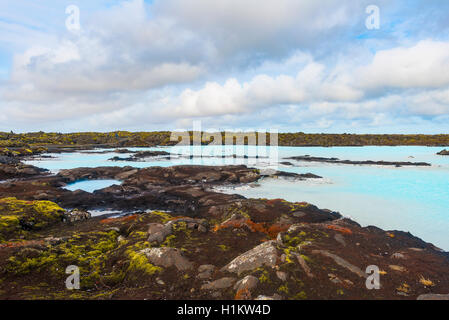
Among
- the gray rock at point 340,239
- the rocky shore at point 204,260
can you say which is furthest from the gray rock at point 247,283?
the gray rock at point 340,239

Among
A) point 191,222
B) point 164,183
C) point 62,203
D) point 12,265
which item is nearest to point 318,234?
point 191,222

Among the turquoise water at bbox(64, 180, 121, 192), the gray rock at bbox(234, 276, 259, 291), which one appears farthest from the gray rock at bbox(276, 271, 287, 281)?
the turquoise water at bbox(64, 180, 121, 192)

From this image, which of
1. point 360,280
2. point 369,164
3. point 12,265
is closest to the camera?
point 360,280

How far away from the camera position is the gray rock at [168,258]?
907cm

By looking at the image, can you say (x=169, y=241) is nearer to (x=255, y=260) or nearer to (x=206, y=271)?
(x=206, y=271)

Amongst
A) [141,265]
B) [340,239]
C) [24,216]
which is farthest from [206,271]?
[24,216]

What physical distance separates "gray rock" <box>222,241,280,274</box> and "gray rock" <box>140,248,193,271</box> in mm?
1588

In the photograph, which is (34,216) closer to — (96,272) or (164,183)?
(96,272)

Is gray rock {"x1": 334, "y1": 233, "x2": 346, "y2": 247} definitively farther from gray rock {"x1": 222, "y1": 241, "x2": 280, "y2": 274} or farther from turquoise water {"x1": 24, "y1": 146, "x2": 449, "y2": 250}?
turquoise water {"x1": 24, "y1": 146, "x2": 449, "y2": 250}

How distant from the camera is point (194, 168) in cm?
4659

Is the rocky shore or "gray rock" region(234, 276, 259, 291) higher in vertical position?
"gray rock" region(234, 276, 259, 291)

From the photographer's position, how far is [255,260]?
28.0 feet

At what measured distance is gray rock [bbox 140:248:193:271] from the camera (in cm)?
907
